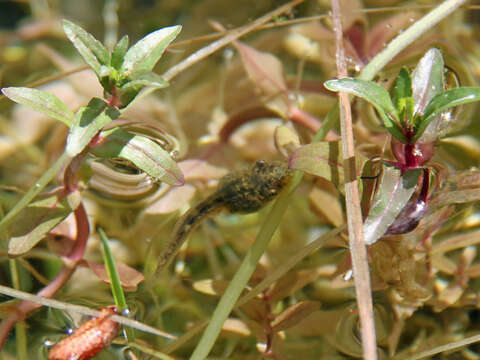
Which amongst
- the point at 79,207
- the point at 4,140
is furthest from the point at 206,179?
the point at 4,140

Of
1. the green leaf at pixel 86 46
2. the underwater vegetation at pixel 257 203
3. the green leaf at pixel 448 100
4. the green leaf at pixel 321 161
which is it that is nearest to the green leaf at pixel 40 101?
the underwater vegetation at pixel 257 203

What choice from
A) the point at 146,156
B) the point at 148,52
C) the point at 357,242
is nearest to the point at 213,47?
the point at 148,52

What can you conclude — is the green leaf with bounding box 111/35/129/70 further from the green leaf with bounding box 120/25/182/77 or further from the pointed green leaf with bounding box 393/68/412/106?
the pointed green leaf with bounding box 393/68/412/106

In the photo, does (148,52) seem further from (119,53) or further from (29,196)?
(29,196)

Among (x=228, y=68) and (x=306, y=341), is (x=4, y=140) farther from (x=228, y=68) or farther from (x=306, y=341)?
(x=306, y=341)

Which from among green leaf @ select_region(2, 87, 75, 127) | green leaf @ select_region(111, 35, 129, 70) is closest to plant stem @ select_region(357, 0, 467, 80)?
green leaf @ select_region(111, 35, 129, 70)
